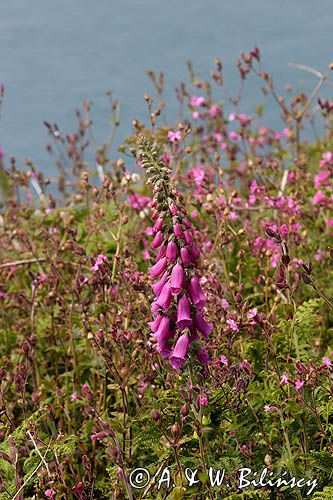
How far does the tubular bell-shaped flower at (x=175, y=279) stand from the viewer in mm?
2336

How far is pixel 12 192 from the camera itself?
21.4ft

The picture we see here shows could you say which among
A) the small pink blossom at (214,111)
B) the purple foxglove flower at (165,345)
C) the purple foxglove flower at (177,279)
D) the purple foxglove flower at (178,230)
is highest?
the purple foxglove flower at (178,230)

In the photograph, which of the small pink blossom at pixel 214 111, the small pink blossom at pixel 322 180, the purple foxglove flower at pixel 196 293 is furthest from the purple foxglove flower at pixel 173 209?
the small pink blossom at pixel 214 111

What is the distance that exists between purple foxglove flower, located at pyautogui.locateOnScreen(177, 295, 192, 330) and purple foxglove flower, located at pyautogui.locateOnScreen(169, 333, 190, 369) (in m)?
0.04

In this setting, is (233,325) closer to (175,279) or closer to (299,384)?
(299,384)

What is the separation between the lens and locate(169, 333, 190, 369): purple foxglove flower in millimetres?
2293

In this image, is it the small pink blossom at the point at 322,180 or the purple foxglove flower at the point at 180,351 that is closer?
the purple foxglove flower at the point at 180,351

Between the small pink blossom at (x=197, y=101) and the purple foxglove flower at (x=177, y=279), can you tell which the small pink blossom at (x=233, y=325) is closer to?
the purple foxglove flower at (x=177, y=279)

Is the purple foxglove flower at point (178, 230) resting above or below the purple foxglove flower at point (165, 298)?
above

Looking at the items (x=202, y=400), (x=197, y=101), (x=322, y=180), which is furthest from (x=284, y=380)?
(x=197, y=101)

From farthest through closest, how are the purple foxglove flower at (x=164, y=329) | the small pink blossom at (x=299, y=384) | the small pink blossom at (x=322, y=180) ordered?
the small pink blossom at (x=322, y=180) < the small pink blossom at (x=299, y=384) < the purple foxglove flower at (x=164, y=329)

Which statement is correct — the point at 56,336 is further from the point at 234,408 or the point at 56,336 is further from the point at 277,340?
the point at 234,408

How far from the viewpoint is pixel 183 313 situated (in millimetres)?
2332

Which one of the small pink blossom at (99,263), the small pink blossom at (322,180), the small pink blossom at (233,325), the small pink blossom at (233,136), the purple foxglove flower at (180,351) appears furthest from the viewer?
the small pink blossom at (233,136)
